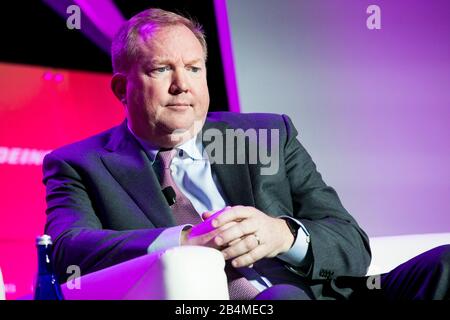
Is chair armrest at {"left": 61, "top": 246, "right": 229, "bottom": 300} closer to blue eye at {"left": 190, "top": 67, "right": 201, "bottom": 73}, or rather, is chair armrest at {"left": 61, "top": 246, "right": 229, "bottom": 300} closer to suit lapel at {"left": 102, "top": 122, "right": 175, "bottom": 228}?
suit lapel at {"left": 102, "top": 122, "right": 175, "bottom": 228}

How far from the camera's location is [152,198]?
242cm

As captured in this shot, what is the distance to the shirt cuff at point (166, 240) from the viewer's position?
211 centimetres

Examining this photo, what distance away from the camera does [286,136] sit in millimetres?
2676

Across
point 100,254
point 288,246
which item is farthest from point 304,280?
point 100,254

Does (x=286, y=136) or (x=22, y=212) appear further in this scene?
(x=22, y=212)

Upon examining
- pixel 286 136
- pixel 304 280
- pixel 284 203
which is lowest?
pixel 304 280

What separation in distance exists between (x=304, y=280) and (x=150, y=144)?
65cm

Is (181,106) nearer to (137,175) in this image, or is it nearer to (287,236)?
(137,175)

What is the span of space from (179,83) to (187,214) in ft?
1.34

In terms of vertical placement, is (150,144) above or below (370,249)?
above

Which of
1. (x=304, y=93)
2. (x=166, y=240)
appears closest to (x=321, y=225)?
(x=166, y=240)
